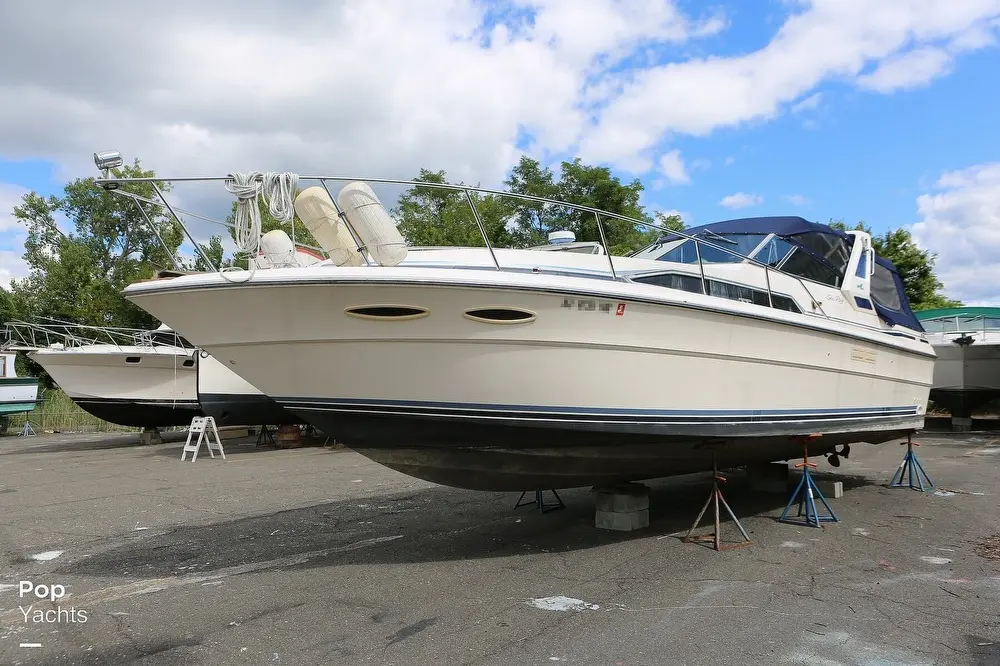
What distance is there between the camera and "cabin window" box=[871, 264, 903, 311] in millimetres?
7641

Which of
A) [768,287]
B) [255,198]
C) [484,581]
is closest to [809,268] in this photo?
[768,287]

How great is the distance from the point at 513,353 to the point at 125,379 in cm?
1341

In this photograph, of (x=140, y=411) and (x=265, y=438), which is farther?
(x=265, y=438)

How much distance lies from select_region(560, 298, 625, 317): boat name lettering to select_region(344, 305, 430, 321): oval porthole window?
88cm

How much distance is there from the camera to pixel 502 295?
402cm

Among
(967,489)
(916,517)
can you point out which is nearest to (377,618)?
(916,517)

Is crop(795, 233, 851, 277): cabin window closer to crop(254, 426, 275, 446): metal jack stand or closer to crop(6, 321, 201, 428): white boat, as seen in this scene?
crop(254, 426, 275, 446): metal jack stand

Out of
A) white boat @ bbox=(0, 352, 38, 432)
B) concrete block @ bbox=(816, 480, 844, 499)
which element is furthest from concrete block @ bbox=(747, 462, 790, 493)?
white boat @ bbox=(0, 352, 38, 432)

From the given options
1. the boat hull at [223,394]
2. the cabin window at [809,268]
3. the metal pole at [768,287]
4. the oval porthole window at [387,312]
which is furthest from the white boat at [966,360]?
the boat hull at [223,394]

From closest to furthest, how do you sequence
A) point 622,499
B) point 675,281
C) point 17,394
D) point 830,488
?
point 675,281 → point 622,499 → point 830,488 → point 17,394

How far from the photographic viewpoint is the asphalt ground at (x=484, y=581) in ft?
11.1

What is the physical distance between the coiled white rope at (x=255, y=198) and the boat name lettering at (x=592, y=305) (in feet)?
5.89

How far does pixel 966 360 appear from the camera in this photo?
1465 centimetres

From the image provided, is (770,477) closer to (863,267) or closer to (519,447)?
(863,267)
